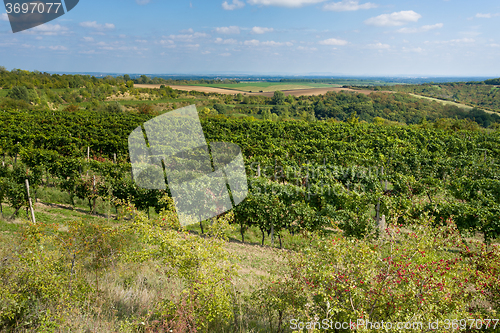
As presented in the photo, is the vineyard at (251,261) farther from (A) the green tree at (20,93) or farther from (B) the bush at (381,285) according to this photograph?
(A) the green tree at (20,93)

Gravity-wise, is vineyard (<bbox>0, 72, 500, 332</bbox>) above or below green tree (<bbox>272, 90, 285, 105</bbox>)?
below

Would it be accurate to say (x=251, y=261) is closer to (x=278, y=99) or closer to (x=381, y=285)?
(x=381, y=285)

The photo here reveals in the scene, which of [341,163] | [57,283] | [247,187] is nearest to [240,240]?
[247,187]

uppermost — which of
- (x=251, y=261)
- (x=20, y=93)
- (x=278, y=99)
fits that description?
(x=20, y=93)

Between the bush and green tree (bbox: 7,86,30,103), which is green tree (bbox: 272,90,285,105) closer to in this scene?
green tree (bbox: 7,86,30,103)

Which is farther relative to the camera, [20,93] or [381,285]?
[20,93]

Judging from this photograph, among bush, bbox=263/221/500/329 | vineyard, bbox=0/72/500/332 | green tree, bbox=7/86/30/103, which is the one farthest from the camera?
green tree, bbox=7/86/30/103

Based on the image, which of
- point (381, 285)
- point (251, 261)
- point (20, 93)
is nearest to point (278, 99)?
point (20, 93)

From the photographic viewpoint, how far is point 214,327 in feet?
20.2

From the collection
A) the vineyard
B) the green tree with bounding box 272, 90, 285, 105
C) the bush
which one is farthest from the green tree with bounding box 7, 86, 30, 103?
the bush

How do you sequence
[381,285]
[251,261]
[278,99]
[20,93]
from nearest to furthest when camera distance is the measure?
[381,285] < [251,261] < [20,93] < [278,99]

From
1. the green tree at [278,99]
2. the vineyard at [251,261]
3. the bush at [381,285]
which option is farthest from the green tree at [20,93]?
the bush at [381,285]

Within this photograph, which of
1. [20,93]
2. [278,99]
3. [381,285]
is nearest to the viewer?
[381,285]

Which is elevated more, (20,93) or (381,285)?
(20,93)
